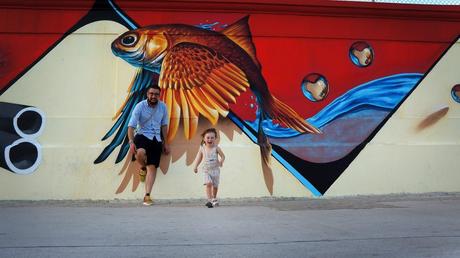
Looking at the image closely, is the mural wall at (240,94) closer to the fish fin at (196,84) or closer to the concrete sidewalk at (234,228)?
the fish fin at (196,84)

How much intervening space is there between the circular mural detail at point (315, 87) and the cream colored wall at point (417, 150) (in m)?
1.11

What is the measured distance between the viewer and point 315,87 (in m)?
9.07

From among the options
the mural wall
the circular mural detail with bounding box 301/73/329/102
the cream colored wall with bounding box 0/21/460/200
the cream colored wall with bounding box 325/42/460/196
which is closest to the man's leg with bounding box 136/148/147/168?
the mural wall

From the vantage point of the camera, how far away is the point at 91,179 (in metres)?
8.52

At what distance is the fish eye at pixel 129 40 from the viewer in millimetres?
8711

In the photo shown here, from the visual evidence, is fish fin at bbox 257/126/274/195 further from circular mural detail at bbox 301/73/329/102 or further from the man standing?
the man standing

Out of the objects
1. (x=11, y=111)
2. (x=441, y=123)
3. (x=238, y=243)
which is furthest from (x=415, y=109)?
(x=11, y=111)

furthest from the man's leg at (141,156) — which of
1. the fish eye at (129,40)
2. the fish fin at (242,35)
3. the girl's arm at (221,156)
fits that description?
the fish fin at (242,35)

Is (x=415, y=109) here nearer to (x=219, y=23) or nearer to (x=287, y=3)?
(x=287, y=3)

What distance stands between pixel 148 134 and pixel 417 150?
430 cm

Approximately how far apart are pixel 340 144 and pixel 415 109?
1.39 meters

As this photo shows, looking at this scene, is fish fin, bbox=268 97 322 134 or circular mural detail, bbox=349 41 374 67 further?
circular mural detail, bbox=349 41 374 67

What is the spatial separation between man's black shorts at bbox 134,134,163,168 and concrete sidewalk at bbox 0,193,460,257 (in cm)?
65

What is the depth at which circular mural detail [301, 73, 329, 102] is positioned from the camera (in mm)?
9031
